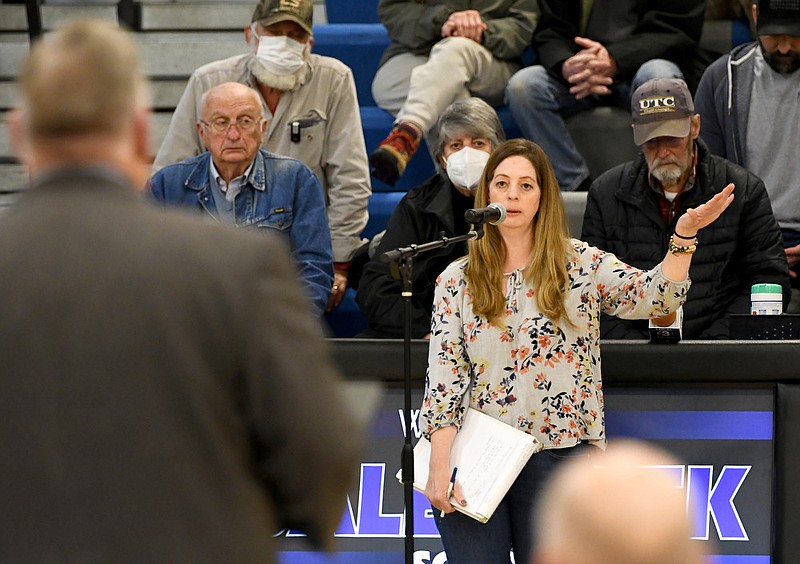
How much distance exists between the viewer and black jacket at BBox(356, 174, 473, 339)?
476 centimetres

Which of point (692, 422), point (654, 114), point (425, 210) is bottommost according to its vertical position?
point (692, 422)

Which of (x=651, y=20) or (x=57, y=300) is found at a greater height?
(x=651, y=20)

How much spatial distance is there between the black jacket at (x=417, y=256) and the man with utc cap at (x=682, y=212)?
0.49 m

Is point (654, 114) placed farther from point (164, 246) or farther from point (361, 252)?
point (164, 246)

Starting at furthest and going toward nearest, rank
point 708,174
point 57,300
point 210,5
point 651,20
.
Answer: point 210,5, point 651,20, point 708,174, point 57,300

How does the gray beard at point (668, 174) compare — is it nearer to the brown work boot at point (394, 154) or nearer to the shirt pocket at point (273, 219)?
the shirt pocket at point (273, 219)

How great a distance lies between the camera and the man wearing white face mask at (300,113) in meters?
5.54

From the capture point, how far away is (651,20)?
6250 millimetres

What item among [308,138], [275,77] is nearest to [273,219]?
[308,138]

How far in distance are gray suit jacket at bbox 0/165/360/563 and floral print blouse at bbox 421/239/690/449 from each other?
2.00m

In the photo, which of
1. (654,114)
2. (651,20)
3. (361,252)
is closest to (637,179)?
(654,114)

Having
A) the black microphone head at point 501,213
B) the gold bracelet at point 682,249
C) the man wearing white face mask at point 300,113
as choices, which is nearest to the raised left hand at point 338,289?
the man wearing white face mask at point 300,113

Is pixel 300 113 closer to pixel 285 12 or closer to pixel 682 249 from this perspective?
pixel 285 12

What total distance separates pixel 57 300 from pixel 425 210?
10.2 ft
